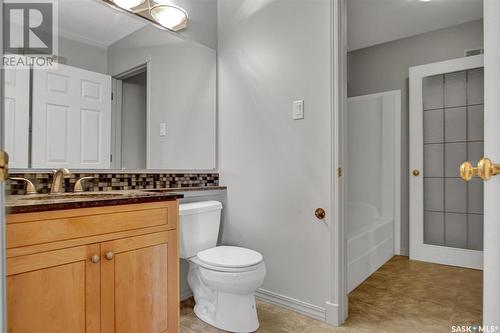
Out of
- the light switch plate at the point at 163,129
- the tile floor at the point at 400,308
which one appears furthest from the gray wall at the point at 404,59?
the light switch plate at the point at 163,129

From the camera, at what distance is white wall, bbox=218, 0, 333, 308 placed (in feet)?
6.01

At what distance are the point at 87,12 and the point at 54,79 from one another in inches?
18.1

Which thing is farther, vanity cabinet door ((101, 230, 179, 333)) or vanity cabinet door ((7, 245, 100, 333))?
vanity cabinet door ((101, 230, 179, 333))

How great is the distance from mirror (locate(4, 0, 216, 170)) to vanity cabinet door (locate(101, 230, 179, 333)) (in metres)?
0.67

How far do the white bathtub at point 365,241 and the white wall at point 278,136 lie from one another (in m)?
0.57

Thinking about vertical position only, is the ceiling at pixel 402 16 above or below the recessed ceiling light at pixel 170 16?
above

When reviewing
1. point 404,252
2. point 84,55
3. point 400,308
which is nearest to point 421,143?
point 404,252

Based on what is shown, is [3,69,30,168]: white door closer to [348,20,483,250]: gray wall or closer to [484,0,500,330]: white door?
[484,0,500,330]: white door

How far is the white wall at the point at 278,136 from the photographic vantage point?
183 cm

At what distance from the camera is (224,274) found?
1628mm

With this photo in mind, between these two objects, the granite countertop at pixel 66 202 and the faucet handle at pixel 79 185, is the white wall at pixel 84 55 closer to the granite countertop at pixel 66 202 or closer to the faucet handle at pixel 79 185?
Answer: the faucet handle at pixel 79 185

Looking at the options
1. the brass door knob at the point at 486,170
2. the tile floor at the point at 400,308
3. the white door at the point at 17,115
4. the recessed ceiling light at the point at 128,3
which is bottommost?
the tile floor at the point at 400,308

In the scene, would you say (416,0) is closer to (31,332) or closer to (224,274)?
(224,274)

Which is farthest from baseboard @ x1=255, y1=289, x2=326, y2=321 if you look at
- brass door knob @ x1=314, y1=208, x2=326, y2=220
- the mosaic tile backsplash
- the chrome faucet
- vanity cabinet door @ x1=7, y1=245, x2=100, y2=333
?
the chrome faucet
